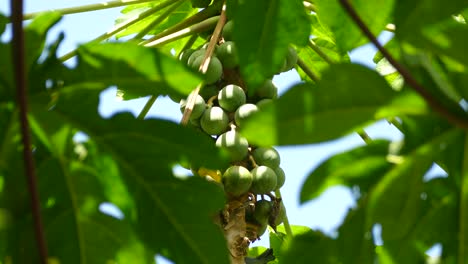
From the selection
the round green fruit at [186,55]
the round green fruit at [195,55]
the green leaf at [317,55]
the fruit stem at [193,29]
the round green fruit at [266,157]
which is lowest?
the green leaf at [317,55]

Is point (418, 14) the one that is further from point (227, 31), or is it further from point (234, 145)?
point (227, 31)

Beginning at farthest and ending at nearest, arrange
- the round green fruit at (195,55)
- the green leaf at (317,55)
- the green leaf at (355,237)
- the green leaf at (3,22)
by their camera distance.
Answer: the green leaf at (317,55)
the round green fruit at (195,55)
the green leaf at (3,22)
the green leaf at (355,237)

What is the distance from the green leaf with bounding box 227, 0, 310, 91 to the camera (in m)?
2.08

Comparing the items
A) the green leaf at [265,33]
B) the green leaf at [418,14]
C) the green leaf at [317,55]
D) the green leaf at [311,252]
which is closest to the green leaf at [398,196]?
the green leaf at [311,252]

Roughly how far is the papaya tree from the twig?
464 mm

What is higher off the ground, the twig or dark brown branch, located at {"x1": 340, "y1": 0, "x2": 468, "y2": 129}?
dark brown branch, located at {"x1": 340, "y1": 0, "x2": 468, "y2": 129}

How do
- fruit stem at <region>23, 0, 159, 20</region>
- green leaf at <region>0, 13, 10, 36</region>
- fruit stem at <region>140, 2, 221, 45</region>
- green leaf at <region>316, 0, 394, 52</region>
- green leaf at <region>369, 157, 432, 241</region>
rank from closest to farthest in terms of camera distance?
green leaf at <region>369, 157, 432, 241</region> → green leaf at <region>0, 13, 10, 36</region> → green leaf at <region>316, 0, 394, 52</region> → fruit stem at <region>23, 0, 159, 20</region> → fruit stem at <region>140, 2, 221, 45</region>

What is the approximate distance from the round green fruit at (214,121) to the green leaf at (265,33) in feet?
1.55

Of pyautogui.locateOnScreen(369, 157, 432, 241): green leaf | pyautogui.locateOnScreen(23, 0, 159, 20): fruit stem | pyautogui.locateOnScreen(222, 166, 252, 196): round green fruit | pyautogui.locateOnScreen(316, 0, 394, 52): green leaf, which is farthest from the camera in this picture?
pyautogui.locateOnScreen(23, 0, 159, 20): fruit stem

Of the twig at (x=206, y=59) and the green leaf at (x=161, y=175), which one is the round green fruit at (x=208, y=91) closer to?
the twig at (x=206, y=59)

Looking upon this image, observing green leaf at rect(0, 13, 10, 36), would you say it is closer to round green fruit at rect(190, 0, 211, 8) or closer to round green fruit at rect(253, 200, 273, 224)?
round green fruit at rect(253, 200, 273, 224)

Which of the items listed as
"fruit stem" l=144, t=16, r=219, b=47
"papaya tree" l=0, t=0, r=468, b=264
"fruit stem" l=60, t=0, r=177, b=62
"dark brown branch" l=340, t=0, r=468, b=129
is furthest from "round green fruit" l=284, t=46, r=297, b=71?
"dark brown branch" l=340, t=0, r=468, b=129

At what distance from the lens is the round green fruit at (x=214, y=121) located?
2.68m

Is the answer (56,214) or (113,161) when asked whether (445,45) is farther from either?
(56,214)
